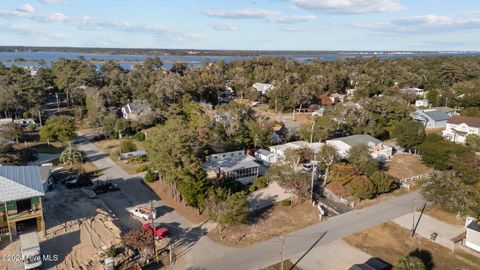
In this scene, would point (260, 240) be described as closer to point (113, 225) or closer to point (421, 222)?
point (113, 225)

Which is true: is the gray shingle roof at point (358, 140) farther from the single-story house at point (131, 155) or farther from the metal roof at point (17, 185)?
the metal roof at point (17, 185)

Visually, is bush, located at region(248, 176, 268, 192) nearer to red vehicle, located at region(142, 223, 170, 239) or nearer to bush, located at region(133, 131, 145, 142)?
red vehicle, located at region(142, 223, 170, 239)

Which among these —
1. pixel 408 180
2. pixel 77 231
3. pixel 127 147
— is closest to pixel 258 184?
pixel 408 180

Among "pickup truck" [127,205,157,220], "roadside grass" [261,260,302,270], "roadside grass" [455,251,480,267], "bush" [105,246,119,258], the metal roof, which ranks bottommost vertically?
"roadside grass" [455,251,480,267]

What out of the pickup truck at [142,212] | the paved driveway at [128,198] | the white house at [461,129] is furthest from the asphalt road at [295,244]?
the white house at [461,129]

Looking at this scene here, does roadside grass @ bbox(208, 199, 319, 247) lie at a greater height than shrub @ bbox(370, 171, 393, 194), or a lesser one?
lesser

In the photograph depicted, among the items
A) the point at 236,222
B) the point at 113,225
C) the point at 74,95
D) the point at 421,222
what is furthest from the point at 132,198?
the point at 74,95

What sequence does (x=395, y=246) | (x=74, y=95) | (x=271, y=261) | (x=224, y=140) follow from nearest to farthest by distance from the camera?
1. (x=271, y=261)
2. (x=395, y=246)
3. (x=224, y=140)
4. (x=74, y=95)

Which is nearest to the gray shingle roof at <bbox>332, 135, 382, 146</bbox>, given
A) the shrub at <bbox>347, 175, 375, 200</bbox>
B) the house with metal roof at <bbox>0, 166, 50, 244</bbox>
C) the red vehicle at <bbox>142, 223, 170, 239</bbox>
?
the shrub at <bbox>347, 175, 375, 200</bbox>
